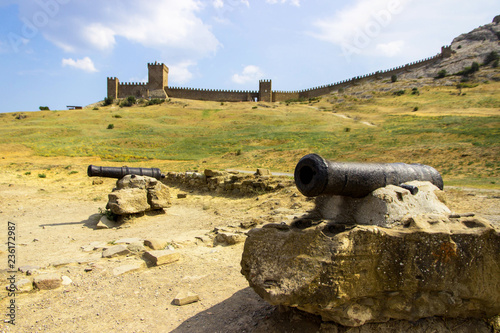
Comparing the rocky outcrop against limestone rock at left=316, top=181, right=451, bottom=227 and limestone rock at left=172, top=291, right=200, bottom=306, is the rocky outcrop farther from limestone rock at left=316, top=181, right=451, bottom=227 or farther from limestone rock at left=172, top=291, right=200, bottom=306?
limestone rock at left=172, top=291, right=200, bottom=306

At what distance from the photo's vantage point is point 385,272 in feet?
11.1

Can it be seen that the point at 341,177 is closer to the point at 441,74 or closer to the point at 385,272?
the point at 385,272

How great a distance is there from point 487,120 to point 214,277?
32.2m

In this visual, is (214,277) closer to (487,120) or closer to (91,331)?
(91,331)

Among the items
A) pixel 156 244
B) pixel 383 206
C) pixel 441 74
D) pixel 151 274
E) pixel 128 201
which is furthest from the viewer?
pixel 441 74

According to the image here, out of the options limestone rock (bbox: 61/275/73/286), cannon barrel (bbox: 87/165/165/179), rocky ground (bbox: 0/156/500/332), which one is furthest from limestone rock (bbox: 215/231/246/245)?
cannon barrel (bbox: 87/165/165/179)

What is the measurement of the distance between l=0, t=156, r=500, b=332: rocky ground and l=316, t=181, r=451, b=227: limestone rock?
1152 millimetres

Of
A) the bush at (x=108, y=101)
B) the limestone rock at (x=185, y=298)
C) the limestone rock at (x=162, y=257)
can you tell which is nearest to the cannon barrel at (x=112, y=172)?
the limestone rock at (x=162, y=257)

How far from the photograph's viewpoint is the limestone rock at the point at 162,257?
6115 millimetres

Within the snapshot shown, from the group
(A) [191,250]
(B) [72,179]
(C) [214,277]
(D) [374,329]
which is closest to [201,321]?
(C) [214,277]

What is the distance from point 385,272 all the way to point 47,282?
5.13m

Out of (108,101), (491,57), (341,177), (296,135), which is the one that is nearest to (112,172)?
(341,177)

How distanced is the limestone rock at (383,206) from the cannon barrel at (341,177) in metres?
0.13

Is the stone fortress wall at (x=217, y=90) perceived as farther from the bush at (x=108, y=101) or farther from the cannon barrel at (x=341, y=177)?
the cannon barrel at (x=341, y=177)
